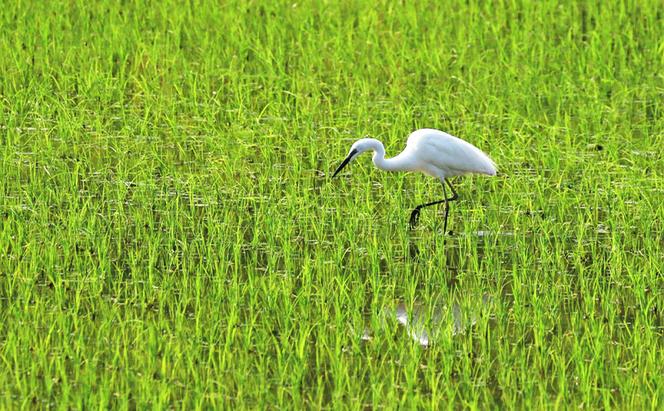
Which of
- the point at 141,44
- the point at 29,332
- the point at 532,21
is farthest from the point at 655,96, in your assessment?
the point at 29,332

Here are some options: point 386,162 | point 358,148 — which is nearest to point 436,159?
point 386,162

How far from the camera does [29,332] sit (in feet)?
19.7

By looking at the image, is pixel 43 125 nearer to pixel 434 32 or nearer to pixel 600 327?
pixel 434 32

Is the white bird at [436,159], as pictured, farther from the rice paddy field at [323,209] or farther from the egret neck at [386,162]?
the rice paddy field at [323,209]

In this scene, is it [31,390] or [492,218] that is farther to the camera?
[492,218]

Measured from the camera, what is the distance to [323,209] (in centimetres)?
800

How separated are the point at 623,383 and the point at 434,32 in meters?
6.54

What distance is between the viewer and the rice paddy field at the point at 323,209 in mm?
5762

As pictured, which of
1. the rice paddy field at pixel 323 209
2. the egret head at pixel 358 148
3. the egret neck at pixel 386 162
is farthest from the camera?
the egret neck at pixel 386 162

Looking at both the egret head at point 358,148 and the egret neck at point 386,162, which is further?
the egret neck at point 386,162

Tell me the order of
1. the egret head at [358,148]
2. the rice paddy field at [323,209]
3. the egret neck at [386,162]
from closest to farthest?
the rice paddy field at [323,209] → the egret head at [358,148] → the egret neck at [386,162]

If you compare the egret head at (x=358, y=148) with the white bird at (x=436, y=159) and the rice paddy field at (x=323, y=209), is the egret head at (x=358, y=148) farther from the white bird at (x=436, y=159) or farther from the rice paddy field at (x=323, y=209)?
the rice paddy field at (x=323, y=209)

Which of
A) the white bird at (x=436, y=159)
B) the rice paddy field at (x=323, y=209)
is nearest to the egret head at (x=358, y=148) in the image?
the white bird at (x=436, y=159)

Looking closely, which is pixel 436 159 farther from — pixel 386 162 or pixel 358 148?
pixel 358 148
